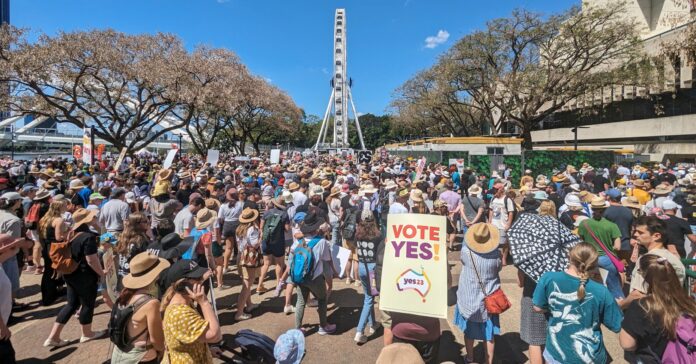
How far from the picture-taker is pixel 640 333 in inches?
100

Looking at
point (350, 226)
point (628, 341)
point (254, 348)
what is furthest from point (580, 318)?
point (350, 226)

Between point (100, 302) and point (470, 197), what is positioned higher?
point (470, 197)

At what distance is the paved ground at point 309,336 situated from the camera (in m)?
4.34

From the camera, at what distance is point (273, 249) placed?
18.8ft

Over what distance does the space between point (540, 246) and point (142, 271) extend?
3.54 meters

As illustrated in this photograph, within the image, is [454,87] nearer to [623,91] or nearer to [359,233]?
[623,91]

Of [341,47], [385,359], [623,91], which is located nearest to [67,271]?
[385,359]

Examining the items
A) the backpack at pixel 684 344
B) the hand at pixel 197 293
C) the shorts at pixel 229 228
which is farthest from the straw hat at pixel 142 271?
the shorts at pixel 229 228

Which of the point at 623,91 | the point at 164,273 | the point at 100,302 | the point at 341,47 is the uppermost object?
the point at 341,47

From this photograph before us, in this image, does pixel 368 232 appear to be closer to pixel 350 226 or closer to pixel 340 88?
pixel 350 226

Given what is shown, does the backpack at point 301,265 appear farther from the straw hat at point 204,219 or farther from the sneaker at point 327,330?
the straw hat at point 204,219

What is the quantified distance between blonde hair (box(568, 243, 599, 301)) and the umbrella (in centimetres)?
54

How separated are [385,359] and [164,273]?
216 centimetres

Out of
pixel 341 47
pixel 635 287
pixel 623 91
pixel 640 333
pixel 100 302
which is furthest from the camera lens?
pixel 341 47
